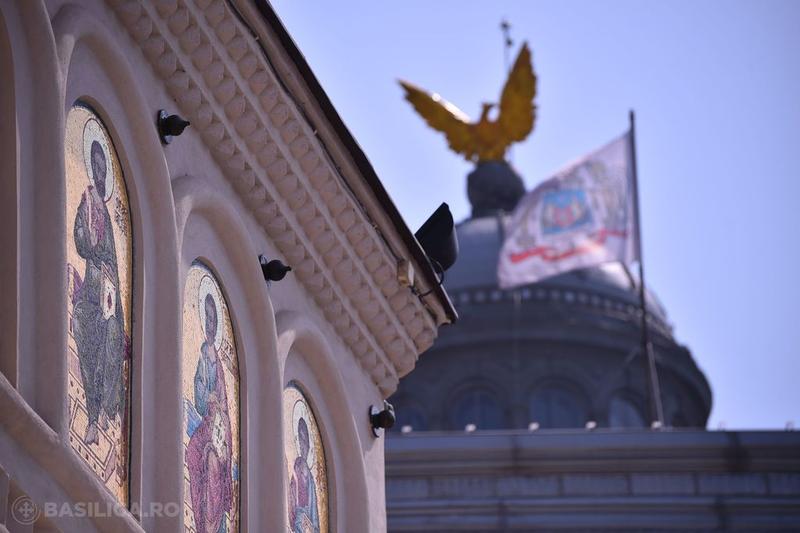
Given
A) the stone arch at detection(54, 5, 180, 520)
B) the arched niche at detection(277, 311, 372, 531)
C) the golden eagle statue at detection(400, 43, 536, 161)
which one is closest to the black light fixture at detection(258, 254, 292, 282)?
the arched niche at detection(277, 311, 372, 531)

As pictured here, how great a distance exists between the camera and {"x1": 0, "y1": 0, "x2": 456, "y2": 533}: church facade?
10.6m

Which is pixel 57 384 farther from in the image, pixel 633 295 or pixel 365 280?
pixel 633 295

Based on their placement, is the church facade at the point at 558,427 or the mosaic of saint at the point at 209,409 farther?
the church facade at the point at 558,427

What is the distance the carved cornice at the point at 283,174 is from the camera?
12.9 meters

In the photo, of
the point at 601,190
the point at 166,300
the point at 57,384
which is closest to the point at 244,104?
the point at 166,300

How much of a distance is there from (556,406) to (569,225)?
8389mm

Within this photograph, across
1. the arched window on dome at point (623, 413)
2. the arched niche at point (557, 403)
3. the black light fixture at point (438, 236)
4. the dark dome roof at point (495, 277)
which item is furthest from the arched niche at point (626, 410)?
the black light fixture at point (438, 236)

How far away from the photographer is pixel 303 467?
1478 cm

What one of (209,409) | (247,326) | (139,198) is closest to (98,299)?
(139,198)

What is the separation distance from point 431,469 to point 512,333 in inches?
547

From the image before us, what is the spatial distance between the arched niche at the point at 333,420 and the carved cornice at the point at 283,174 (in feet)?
1.29

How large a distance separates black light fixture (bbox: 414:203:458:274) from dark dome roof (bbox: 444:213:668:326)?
33.8m

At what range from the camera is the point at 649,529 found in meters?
37.0

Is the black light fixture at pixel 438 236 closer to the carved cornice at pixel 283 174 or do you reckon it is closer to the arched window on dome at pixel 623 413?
the carved cornice at pixel 283 174
